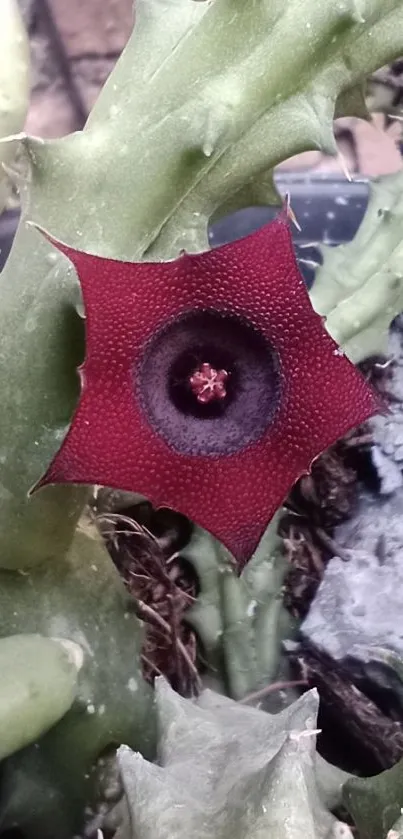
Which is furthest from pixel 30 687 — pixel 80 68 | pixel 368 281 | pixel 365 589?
pixel 80 68

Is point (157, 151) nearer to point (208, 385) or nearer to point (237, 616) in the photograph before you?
point (208, 385)

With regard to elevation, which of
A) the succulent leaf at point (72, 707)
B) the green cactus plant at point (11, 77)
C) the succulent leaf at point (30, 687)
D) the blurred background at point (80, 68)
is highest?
the green cactus plant at point (11, 77)

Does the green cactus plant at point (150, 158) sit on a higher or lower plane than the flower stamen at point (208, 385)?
higher

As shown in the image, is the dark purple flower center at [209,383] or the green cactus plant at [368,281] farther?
the green cactus plant at [368,281]

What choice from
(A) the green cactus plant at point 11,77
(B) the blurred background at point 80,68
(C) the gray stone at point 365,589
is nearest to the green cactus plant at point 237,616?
(C) the gray stone at point 365,589

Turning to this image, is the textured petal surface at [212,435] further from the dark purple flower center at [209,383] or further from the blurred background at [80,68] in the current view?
the blurred background at [80,68]

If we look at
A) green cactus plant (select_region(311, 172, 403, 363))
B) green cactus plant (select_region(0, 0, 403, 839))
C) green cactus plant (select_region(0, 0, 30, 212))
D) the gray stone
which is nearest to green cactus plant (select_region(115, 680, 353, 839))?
green cactus plant (select_region(0, 0, 403, 839))
